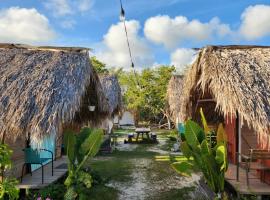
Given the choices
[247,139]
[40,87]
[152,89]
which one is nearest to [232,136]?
[247,139]

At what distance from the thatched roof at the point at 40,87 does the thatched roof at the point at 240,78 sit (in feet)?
9.22

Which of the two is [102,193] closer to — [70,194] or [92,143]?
[70,194]

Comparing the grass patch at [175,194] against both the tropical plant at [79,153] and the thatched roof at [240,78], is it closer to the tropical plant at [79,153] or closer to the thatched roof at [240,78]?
the tropical plant at [79,153]


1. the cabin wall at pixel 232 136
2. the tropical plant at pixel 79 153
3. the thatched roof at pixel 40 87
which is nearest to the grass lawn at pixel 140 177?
the tropical plant at pixel 79 153

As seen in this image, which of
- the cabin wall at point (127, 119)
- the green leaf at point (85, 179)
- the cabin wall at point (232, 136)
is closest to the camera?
the green leaf at point (85, 179)

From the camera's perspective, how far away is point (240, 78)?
753 cm

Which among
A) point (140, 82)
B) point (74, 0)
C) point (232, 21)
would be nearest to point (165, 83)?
point (140, 82)

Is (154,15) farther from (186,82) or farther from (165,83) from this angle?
(165,83)

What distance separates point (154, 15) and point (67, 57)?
5.74m

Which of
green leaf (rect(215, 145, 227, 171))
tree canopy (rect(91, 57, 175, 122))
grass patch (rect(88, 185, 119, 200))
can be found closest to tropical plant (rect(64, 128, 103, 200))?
grass patch (rect(88, 185, 119, 200))

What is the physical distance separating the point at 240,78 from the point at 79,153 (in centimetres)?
355

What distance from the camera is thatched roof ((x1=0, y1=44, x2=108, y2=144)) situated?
7.04 metres

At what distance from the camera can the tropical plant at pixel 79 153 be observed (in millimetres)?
7098

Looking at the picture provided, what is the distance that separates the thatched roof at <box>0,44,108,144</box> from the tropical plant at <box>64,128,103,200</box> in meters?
0.38
